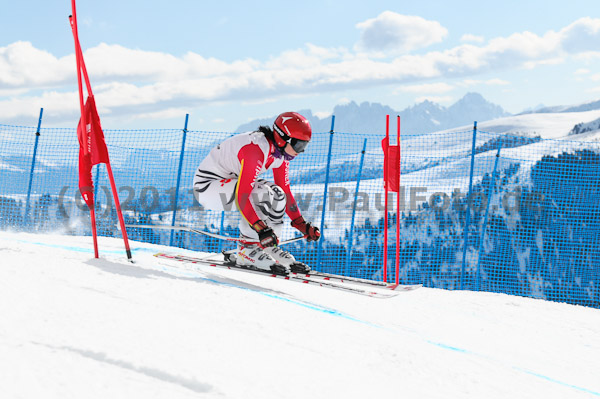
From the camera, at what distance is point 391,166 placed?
5.90 m

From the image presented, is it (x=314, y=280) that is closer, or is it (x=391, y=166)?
(x=314, y=280)

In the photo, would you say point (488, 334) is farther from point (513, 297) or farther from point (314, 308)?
point (513, 297)

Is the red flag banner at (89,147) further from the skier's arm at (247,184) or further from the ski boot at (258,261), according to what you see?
the ski boot at (258,261)

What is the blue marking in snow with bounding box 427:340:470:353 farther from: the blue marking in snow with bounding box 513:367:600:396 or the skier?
the skier

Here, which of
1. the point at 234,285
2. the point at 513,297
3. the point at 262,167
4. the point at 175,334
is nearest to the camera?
the point at 175,334

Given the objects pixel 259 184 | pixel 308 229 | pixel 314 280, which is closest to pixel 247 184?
pixel 259 184

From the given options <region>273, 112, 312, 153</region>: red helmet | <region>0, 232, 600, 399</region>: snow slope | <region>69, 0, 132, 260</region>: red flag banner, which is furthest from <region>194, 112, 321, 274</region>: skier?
<region>69, 0, 132, 260</region>: red flag banner

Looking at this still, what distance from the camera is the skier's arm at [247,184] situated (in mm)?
4441

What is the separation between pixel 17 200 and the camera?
920cm

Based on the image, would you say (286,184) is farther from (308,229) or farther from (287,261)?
(287,261)

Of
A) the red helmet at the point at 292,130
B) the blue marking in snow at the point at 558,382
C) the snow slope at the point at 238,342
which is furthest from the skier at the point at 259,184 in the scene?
the blue marking in snow at the point at 558,382

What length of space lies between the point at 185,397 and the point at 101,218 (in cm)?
911

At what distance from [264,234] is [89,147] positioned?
1.64 metres

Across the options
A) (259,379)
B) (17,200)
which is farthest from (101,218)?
(259,379)
